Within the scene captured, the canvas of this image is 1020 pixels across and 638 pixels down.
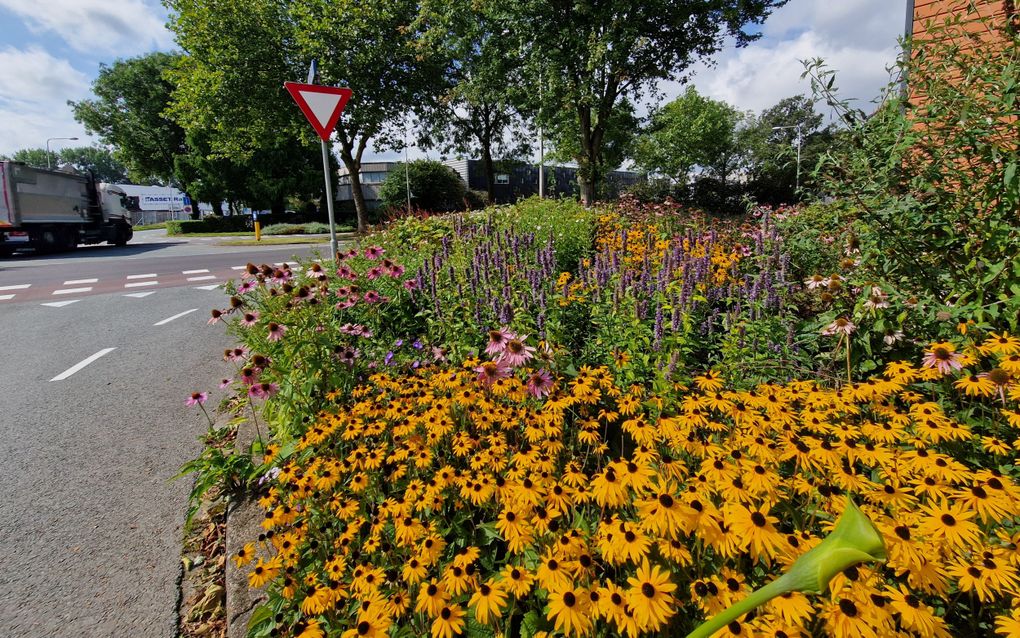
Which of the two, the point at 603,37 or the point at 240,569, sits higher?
the point at 603,37

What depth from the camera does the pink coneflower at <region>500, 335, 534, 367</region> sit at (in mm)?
2705

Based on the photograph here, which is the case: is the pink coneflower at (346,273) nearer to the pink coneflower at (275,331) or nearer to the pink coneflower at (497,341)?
the pink coneflower at (275,331)

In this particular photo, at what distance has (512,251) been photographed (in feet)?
17.0

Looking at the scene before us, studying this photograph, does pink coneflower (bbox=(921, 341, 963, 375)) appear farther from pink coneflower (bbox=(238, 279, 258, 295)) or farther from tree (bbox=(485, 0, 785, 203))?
tree (bbox=(485, 0, 785, 203))

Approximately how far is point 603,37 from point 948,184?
1265cm

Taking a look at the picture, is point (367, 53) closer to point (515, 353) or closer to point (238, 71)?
point (238, 71)

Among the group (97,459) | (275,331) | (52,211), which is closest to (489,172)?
(52,211)

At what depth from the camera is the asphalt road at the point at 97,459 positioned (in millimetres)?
2439

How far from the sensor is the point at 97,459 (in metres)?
3.74

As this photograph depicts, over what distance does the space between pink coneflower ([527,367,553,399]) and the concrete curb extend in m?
1.62

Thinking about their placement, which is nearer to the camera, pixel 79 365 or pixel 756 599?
pixel 756 599

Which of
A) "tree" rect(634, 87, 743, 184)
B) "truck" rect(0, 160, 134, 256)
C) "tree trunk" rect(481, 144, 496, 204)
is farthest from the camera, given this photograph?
"tree" rect(634, 87, 743, 184)

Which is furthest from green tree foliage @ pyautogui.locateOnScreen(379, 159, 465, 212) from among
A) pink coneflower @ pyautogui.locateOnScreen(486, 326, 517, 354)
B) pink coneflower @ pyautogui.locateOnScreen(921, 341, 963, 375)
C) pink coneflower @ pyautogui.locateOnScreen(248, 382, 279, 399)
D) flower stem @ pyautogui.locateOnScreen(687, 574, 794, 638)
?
flower stem @ pyautogui.locateOnScreen(687, 574, 794, 638)

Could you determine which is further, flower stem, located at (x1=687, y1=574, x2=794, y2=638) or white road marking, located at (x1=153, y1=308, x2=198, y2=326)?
white road marking, located at (x1=153, y1=308, x2=198, y2=326)
